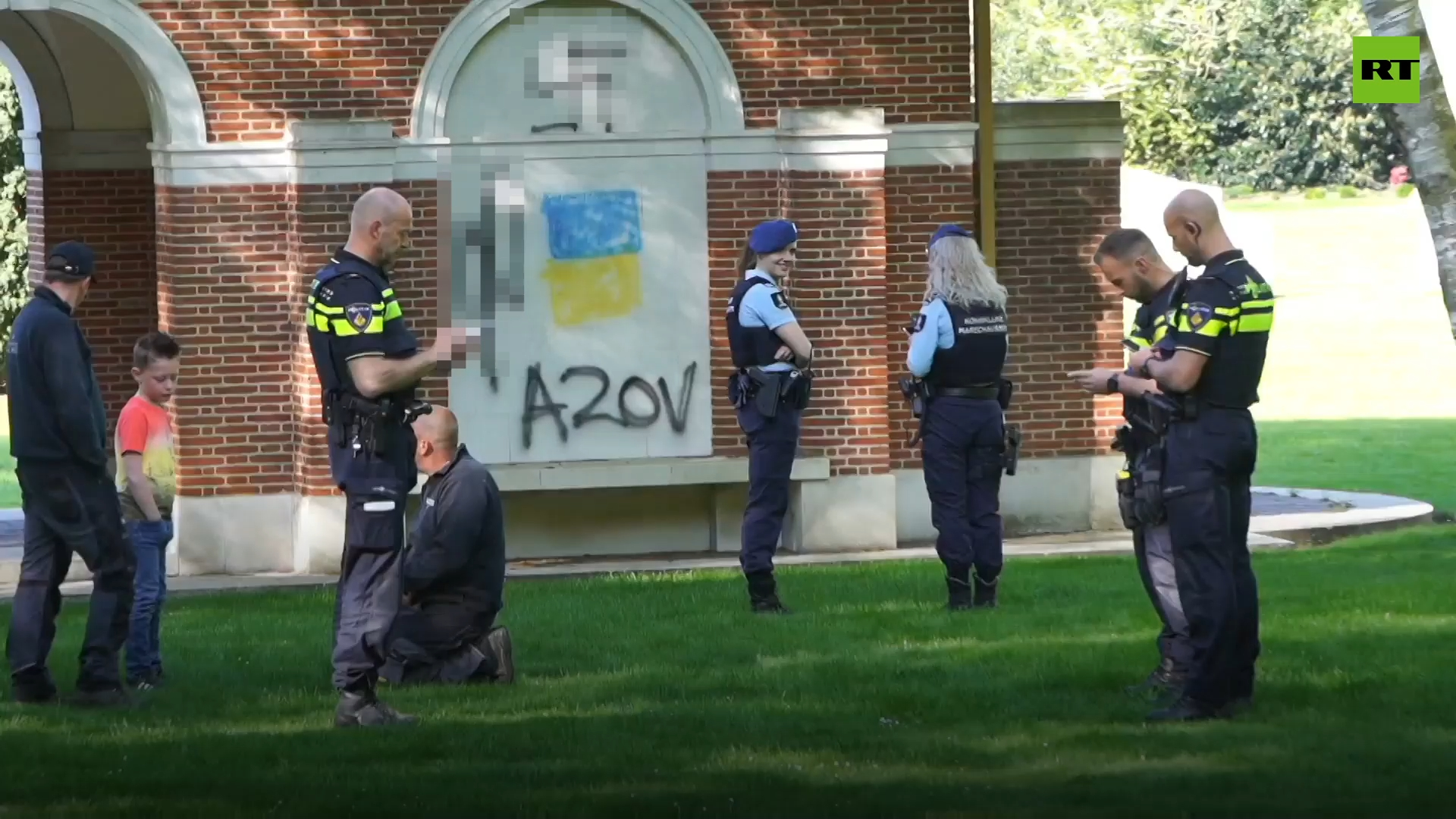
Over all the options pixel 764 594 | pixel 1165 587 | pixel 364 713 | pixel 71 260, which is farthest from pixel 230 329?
pixel 1165 587

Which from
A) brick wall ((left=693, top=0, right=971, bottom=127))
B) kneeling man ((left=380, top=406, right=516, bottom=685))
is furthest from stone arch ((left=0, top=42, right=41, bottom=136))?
kneeling man ((left=380, top=406, right=516, bottom=685))

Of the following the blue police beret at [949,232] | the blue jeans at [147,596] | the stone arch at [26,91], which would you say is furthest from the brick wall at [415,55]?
the blue jeans at [147,596]

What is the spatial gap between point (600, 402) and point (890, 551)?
2.03m

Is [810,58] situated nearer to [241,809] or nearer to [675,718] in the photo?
[675,718]

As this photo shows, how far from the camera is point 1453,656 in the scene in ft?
29.6

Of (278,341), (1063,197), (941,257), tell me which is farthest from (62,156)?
(941,257)

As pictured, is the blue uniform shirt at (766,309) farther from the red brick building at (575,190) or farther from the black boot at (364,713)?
the black boot at (364,713)

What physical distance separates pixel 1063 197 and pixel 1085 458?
1708 mm

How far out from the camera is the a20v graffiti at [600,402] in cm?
1398

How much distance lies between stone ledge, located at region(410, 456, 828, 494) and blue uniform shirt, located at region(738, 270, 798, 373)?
347 cm

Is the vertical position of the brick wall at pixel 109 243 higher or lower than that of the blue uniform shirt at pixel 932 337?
higher

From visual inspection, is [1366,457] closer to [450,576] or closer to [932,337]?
[932,337]

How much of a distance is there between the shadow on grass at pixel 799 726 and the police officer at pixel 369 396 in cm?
47

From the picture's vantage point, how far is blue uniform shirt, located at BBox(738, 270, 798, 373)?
10.4 metres
